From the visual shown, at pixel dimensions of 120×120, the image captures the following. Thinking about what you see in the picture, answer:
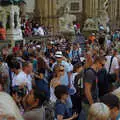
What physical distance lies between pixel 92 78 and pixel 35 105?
6.95 ft

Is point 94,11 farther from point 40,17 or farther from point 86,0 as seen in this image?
point 40,17

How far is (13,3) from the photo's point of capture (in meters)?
20.6

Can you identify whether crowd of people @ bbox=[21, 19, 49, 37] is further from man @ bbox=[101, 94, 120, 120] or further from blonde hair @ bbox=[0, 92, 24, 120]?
blonde hair @ bbox=[0, 92, 24, 120]

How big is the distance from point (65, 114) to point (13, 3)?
13973 millimetres

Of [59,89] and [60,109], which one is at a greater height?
[59,89]

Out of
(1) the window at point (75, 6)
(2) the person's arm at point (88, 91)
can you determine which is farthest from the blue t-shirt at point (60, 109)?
(1) the window at point (75, 6)

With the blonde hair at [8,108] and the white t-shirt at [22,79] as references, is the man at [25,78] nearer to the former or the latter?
the white t-shirt at [22,79]

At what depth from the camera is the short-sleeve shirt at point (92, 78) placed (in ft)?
26.2

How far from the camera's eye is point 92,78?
26.2ft

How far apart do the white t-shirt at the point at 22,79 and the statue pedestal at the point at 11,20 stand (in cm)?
1135

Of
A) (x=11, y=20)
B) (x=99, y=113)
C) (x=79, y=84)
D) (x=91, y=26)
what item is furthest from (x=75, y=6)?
(x=99, y=113)

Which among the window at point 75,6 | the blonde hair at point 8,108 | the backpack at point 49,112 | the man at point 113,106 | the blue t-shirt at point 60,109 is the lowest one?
the backpack at point 49,112

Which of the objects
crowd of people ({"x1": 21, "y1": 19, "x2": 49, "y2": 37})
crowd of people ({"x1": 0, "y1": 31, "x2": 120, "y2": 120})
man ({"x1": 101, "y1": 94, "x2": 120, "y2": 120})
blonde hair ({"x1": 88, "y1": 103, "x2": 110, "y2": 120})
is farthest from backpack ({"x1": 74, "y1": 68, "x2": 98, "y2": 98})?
crowd of people ({"x1": 21, "y1": 19, "x2": 49, "y2": 37})

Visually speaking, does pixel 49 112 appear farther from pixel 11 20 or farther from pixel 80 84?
pixel 11 20
